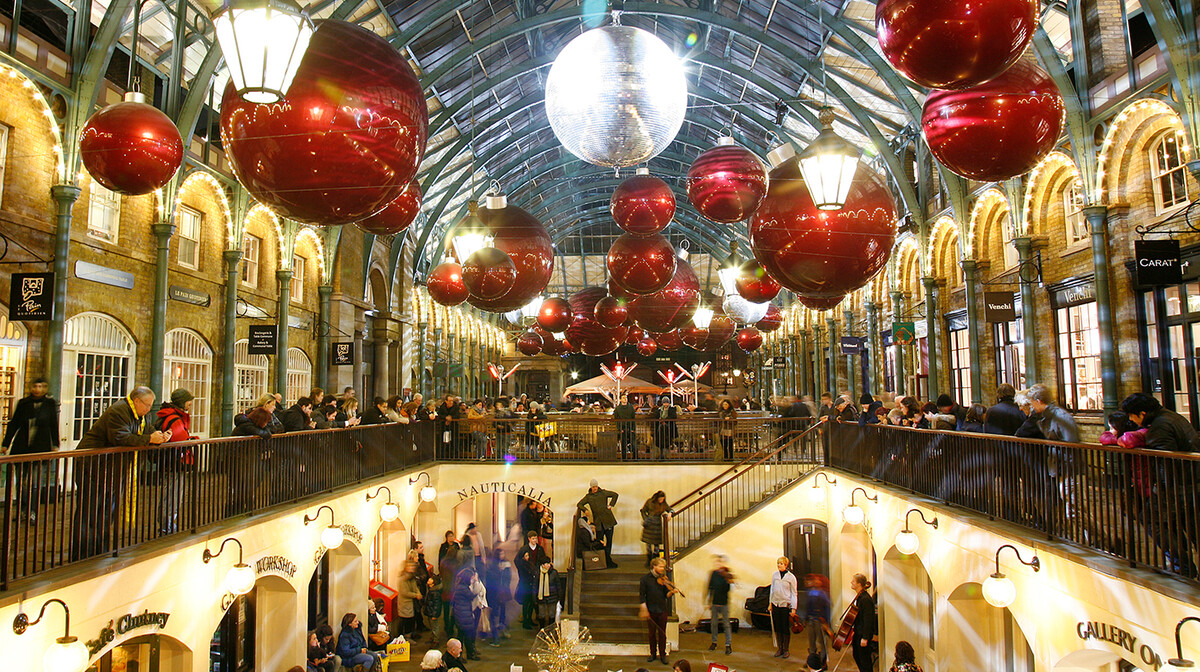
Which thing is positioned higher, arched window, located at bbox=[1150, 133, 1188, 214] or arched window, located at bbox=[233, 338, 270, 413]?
arched window, located at bbox=[1150, 133, 1188, 214]

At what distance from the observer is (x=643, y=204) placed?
630cm

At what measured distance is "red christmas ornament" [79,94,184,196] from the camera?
562cm

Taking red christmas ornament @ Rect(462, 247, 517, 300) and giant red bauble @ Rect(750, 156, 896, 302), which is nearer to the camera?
giant red bauble @ Rect(750, 156, 896, 302)

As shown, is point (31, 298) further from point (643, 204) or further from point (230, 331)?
point (643, 204)

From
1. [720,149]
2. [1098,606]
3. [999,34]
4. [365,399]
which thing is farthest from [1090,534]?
[365,399]

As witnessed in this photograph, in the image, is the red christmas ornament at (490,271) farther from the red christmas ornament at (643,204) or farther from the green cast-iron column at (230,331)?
the green cast-iron column at (230,331)

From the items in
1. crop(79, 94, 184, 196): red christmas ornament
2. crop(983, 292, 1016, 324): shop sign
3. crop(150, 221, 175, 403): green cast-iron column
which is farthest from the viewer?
crop(983, 292, 1016, 324): shop sign

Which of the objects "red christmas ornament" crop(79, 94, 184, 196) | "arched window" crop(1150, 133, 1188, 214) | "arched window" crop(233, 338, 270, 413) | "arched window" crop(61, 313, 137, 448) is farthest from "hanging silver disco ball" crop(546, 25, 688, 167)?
"arched window" crop(233, 338, 270, 413)

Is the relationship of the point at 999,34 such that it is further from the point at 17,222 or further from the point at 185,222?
the point at 185,222

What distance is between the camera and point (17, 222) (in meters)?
9.12

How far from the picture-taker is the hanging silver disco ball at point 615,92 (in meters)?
4.41

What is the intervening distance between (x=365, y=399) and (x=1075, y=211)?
1735 centimetres

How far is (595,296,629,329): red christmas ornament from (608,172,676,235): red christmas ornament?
8.34ft

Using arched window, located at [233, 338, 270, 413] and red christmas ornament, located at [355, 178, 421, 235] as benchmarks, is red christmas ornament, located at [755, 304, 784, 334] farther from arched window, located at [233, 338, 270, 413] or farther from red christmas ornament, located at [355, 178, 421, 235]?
red christmas ornament, located at [355, 178, 421, 235]
